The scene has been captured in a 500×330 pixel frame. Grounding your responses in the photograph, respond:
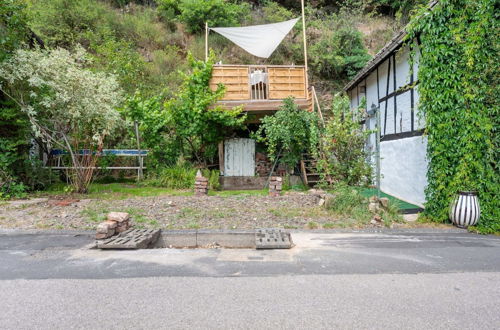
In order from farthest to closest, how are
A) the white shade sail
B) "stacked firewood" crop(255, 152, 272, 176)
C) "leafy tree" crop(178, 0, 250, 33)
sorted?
1. "leafy tree" crop(178, 0, 250, 33)
2. the white shade sail
3. "stacked firewood" crop(255, 152, 272, 176)

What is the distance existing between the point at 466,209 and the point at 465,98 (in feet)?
6.60

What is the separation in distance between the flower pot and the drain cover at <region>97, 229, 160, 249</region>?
5.44 metres

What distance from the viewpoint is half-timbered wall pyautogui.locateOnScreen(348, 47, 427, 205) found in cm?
714

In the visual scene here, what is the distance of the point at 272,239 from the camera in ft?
14.5

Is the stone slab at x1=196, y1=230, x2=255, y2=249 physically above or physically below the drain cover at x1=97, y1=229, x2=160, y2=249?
below

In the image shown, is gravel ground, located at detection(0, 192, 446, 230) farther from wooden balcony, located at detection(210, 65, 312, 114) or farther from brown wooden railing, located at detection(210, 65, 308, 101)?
brown wooden railing, located at detection(210, 65, 308, 101)

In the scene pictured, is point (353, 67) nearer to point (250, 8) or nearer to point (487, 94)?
point (250, 8)

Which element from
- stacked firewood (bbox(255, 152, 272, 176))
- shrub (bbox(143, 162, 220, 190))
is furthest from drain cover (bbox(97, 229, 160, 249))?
stacked firewood (bbox(255, 152, 272, 176))

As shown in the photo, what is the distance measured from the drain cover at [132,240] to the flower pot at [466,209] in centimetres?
544

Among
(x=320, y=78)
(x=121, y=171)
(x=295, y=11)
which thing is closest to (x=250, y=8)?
(x=295, y=11)

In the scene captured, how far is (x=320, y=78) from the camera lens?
15.2m

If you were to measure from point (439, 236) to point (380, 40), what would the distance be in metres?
15.3

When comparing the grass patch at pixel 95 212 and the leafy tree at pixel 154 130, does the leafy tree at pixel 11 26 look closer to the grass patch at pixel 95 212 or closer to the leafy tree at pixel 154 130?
the leafy tree at pixel 154 130

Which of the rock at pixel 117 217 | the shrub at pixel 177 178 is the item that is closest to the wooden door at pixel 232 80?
the shrub at pixel 177 178
